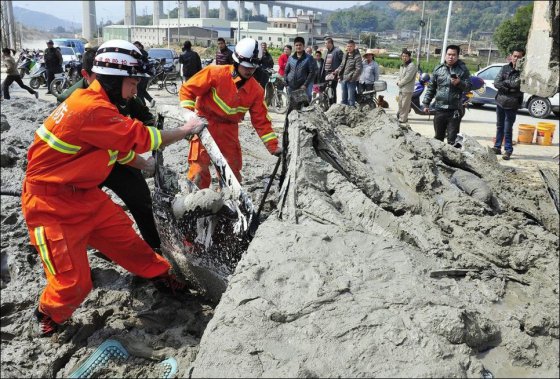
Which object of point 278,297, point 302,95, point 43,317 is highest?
point 302,95

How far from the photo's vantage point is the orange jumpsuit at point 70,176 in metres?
2.78

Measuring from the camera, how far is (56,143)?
2.78 m

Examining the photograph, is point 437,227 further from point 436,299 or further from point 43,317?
point 43,317

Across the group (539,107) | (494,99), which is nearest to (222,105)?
(539,107)

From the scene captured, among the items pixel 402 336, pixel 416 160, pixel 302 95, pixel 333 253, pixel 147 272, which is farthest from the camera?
pixel 416 160

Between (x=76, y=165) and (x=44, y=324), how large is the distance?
98 cm

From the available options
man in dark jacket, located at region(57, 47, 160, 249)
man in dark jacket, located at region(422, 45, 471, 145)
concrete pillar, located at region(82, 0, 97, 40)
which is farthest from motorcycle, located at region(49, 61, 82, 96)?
concrete pillar, located at region(82, 0, 97, 40)

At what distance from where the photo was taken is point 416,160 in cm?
432

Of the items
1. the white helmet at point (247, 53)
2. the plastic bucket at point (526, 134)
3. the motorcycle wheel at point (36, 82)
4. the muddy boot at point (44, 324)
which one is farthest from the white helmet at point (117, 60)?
the motorcycle wheel at point (36, 82)

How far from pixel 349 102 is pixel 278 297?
9156 mm

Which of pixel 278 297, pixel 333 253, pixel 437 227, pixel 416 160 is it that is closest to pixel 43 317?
pixel 278 297

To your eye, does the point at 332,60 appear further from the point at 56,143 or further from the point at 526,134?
the point at 56,143

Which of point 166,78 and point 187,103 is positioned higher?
point 187,103

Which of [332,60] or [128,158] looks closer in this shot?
[128,158]
